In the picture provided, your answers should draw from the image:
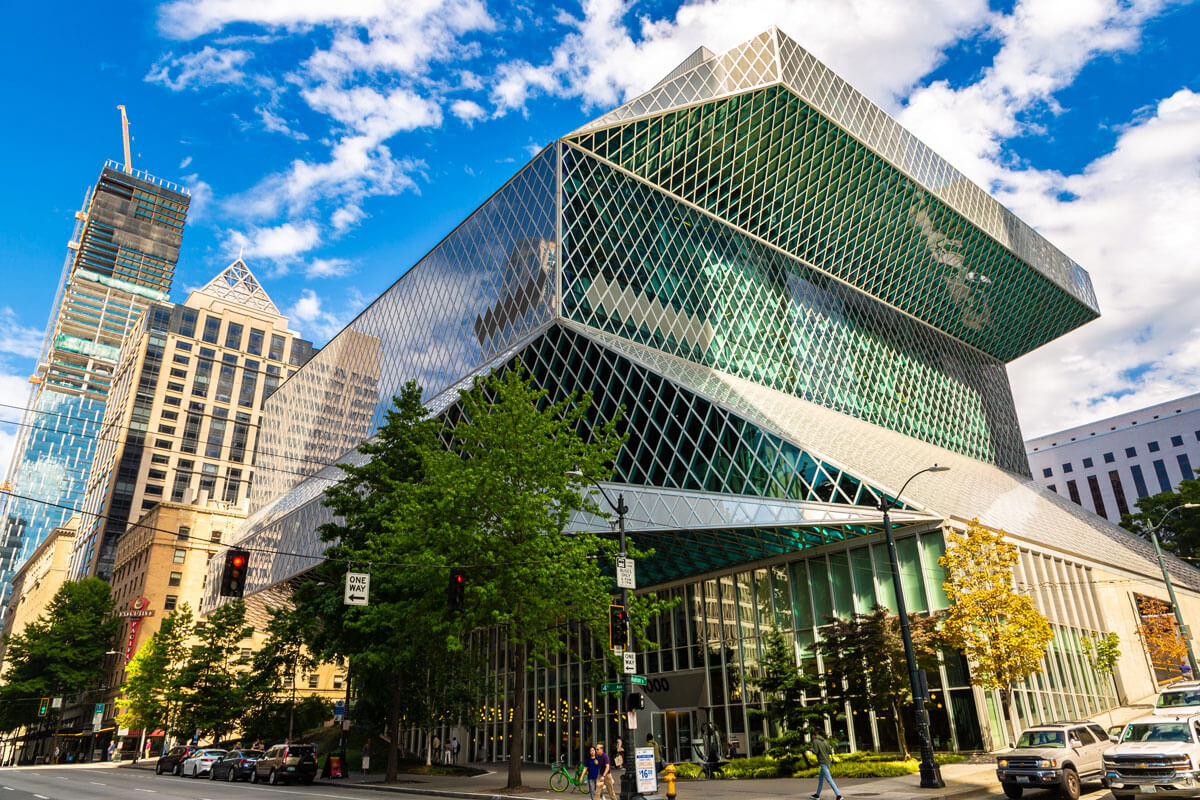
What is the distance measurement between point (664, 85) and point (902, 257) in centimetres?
2756

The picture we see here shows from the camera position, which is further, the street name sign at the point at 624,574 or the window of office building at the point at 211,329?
the window of office building at the point at 211,329

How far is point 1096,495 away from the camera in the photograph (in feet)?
388

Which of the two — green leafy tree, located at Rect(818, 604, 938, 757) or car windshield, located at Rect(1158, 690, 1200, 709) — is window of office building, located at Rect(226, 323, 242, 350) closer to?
green leafy tree, located at Rect(818, 604, 938, 757)

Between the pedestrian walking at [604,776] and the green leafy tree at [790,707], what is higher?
the green leafy tree at [790,707]

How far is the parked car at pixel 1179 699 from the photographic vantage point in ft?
68.3

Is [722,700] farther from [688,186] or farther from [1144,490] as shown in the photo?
[1144,490]

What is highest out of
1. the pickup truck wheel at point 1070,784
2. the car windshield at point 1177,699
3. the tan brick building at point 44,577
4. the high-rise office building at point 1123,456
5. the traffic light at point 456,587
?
the high-rise office building at point 1123,456

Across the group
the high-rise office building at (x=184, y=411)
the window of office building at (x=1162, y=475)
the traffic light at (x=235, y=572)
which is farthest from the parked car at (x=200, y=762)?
the window of office building at (x=1162, y=475)

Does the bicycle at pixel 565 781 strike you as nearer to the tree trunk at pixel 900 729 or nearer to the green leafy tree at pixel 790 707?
the green leafy tree at pixel 790 707

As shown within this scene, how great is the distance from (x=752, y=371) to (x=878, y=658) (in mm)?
26722

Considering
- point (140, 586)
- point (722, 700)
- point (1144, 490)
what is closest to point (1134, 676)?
point (722, 700)

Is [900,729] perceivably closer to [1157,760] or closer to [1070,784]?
[1070,784]

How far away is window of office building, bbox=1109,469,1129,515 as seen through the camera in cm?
11406

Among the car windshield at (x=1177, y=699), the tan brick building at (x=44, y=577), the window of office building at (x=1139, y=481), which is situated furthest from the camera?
the tan brick building at (x=44, y=577)
